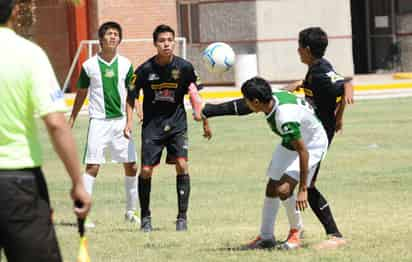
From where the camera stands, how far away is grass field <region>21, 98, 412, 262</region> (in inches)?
419

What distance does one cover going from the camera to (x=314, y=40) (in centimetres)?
1087

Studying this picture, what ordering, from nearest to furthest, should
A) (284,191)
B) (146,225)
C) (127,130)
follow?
(284,191)
(146,225)
(127,130)

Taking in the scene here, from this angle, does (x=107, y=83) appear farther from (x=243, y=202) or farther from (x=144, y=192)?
(x=243, y=202)

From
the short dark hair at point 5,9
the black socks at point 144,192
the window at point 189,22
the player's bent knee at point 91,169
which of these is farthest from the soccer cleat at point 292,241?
the window at point 189,22

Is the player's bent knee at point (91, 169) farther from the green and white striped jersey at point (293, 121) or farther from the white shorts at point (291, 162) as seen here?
the green and white striped jersey at point (293, 121)

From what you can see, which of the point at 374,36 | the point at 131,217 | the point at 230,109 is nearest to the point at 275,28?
the point at 374,36

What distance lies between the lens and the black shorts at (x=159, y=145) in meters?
12.6

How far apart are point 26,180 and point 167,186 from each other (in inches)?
385

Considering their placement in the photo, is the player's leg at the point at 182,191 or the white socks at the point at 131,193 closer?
the player's leg at the point at 182,191

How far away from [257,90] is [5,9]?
388 cm

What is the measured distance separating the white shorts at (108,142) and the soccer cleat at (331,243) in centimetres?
338

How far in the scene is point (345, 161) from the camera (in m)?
18.3

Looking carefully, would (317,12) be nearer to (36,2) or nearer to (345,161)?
(36,2)

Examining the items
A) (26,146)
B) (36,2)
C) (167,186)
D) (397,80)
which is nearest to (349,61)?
(397,80)
